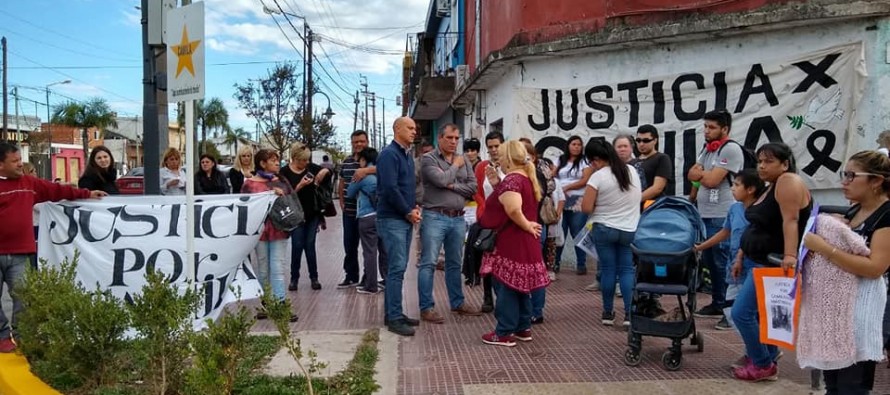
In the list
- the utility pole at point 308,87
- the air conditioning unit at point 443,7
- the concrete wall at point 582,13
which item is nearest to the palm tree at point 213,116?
the utility pole at point 308,87

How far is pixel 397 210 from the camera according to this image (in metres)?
5.95

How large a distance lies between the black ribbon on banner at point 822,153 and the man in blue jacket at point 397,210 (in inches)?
196

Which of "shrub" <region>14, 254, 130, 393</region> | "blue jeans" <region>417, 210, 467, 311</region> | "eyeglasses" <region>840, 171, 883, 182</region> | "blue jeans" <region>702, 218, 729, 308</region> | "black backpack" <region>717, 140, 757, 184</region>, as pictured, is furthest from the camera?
"blue jeans" <region>702, 218, 729, 308</region>

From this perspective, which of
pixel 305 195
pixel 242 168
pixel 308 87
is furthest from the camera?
pixel 308 87

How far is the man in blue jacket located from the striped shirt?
6.95 ft

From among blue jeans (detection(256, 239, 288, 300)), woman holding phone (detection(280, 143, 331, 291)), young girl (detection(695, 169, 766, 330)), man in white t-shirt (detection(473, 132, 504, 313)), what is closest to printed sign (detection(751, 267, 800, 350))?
young girl (detection(695, 169, 766, 330))

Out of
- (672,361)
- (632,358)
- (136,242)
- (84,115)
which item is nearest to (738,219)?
(672,361)

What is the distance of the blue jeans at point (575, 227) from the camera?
8.71 meters

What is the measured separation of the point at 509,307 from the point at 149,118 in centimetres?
425

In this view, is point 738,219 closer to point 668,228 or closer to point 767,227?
point 668,228

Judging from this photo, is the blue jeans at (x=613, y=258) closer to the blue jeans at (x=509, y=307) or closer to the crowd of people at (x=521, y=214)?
the crowd of people at (x=521, y=214)

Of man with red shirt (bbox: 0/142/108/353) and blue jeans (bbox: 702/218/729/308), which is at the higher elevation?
man with red shirt (bbox: 0/142/108/353)

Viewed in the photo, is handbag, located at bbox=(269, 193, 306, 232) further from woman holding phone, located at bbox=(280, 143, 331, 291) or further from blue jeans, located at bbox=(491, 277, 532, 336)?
blue jeans, located at bbox=(491, 277, 532, 336)

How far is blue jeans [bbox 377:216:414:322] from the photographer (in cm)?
598
